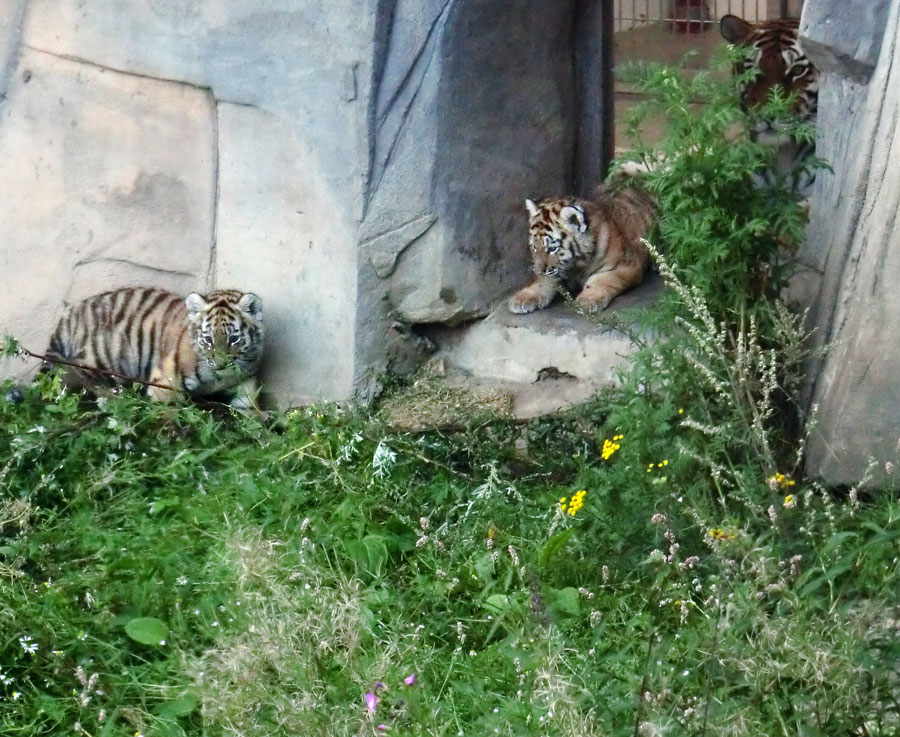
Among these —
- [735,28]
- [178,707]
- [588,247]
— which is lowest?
[178,707]

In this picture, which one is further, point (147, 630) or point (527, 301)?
point (527, 301)

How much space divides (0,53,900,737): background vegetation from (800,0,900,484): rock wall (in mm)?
168

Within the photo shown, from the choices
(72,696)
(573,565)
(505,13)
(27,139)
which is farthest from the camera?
(27,139)

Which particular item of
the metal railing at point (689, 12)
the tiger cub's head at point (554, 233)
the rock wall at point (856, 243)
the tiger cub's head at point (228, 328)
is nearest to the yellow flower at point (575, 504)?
the rock wall at point (856, 243)

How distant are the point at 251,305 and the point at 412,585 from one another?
82.8 inches

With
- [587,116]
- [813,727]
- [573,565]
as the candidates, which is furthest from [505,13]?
[813,727]

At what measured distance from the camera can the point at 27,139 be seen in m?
6.23

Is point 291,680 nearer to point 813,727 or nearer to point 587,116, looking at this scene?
point 813,727

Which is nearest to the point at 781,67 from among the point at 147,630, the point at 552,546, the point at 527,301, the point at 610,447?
the point at 527,301

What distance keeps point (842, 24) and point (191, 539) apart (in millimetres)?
2833

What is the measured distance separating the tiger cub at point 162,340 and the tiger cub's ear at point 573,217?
1457 mm

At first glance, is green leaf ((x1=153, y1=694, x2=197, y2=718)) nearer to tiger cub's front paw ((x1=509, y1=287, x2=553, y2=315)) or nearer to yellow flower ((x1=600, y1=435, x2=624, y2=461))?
yellow flower ((x1=600, y1=435, x2=624, y2=461))

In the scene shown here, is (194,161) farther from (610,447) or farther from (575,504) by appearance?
(575,504)

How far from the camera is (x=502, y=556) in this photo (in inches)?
164
